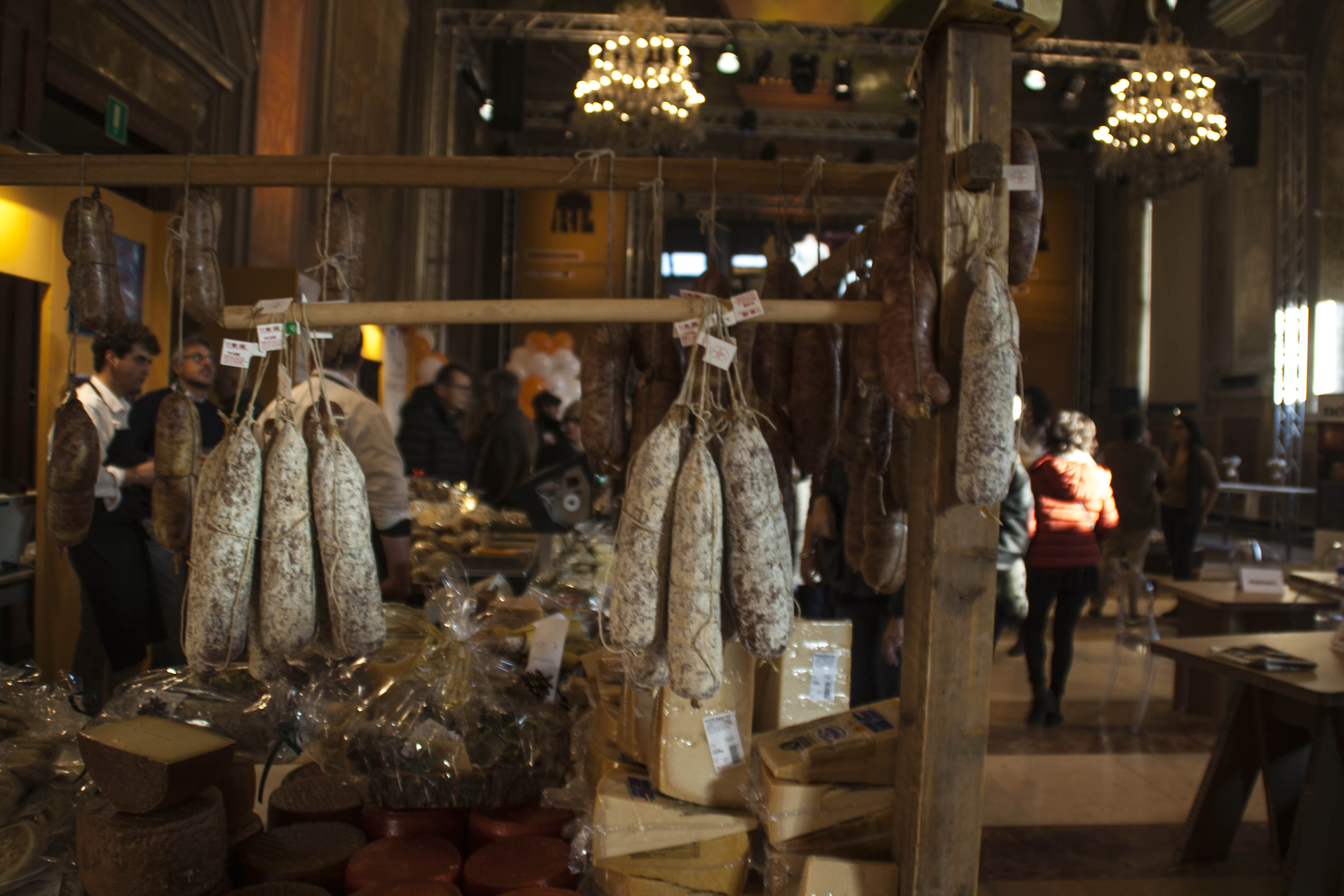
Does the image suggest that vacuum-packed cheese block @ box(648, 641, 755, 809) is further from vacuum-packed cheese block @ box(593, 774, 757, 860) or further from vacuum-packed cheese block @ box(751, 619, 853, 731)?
vacuum-packed cheese block @ box(751, 619, 853, 731)

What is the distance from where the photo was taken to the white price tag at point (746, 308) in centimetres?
144

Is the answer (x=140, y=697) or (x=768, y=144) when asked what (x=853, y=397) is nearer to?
(x=140, y=697)

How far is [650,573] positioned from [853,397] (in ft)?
2.49

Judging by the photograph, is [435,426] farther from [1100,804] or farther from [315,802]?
[1100,804]

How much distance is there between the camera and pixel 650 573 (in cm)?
136

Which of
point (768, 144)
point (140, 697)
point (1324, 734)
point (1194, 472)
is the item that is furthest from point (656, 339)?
point (768, 144)

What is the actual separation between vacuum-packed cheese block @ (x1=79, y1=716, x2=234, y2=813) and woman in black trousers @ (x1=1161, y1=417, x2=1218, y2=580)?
7118mm

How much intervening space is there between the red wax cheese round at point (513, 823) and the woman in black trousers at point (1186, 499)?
6.53 m

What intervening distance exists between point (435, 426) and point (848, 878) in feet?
13.2

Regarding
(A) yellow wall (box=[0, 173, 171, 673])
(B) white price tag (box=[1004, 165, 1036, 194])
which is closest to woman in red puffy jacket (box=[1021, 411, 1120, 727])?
(B) white price tag (box=[1004, 165, 1036, 194])

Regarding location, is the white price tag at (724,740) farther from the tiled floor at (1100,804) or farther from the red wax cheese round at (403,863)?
the tiled floor at (1100,804)

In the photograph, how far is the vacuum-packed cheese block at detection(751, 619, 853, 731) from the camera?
1.79 meters

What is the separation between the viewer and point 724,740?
5.34 ft

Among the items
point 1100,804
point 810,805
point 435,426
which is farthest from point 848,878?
point 435,426
